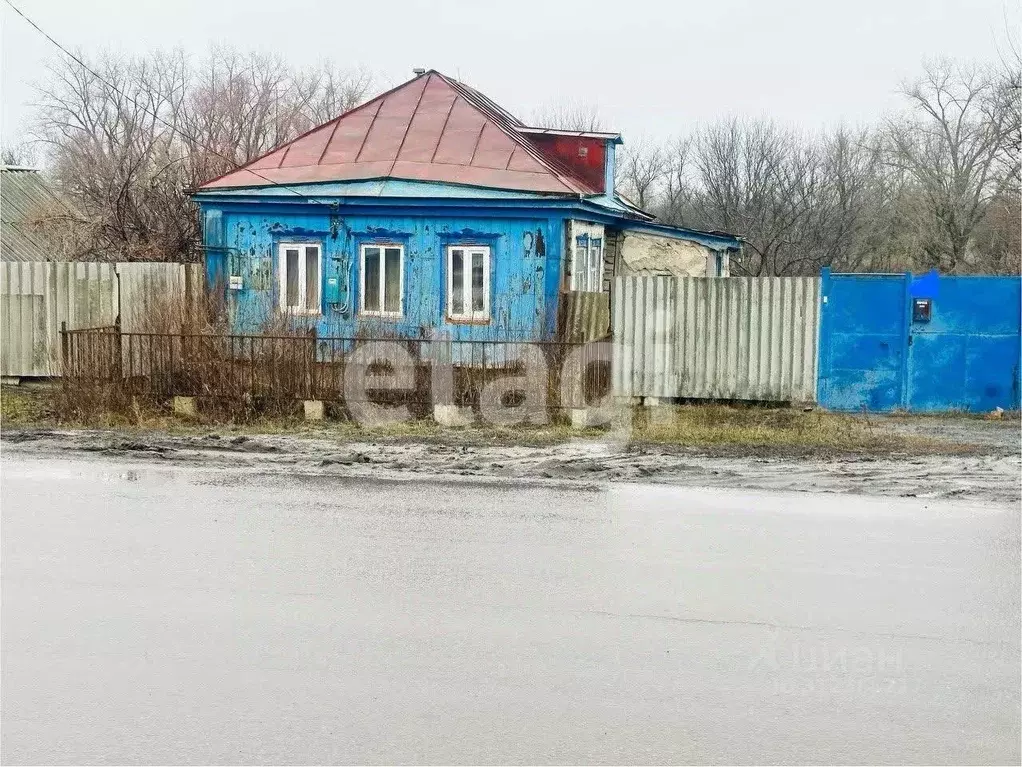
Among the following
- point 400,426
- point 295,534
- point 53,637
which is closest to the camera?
point 53,637

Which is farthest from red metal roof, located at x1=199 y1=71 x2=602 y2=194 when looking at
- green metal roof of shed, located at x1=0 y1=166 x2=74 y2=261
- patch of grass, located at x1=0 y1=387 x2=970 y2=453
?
green metal roof of shed, located at x1=0 y1=166 x2=74 y2=261

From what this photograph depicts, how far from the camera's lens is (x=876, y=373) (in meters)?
15.6

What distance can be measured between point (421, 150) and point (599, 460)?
917 centimetres

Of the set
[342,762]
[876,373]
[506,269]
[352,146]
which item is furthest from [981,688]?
[352,146]

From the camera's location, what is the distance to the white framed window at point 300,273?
18344 mm

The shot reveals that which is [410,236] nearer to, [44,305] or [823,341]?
[44,305]

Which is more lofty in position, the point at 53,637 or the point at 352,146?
the point at 352,146

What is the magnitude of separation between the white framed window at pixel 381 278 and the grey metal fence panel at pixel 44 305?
12.4 feet

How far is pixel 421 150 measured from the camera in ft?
63.6

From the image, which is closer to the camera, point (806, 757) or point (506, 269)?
point (806, 757)

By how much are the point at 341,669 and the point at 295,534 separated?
2.79 metres

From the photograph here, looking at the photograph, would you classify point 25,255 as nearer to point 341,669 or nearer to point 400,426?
point 400,426

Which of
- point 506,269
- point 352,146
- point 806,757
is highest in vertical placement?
point 352,146

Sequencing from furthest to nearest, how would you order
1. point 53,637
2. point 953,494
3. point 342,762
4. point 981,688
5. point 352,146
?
point 352,146 → point 953,494 → point 53,637 → point 981,688 → point 342,762
